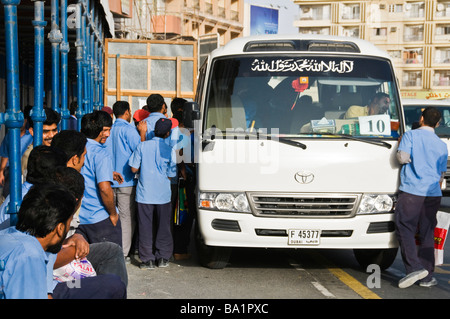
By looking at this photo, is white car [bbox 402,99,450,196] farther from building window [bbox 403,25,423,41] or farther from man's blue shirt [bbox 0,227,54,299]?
building window [bbox 403,25,423,41]

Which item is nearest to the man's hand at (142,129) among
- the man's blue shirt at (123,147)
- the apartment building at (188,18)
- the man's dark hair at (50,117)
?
the man's blue shirt at (123,147)

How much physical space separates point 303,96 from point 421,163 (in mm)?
1427

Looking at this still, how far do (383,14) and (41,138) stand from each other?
8662 centimetres

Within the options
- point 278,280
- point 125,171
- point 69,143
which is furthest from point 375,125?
point 69,143

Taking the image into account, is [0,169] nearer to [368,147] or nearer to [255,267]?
[255,267]

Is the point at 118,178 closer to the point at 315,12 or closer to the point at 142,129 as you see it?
the point at 142,129

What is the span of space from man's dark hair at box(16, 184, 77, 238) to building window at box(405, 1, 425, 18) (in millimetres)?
89555

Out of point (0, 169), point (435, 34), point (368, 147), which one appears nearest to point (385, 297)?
point (368, 147)

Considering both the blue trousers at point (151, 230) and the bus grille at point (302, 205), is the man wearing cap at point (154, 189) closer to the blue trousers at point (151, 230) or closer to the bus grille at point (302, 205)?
the blue trousers at point (151, 230)

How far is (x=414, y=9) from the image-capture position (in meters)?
88.3

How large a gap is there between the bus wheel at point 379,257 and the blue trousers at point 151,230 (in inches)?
85.3

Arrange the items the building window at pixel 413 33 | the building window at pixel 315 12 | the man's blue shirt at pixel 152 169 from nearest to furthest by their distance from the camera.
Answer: the man's blue shirt at pixel 152 169
the building window at pixel 413 33
the building window at pixel 315 12

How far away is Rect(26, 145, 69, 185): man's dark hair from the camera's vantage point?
4.72 m

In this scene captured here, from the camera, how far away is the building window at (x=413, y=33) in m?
87.6
